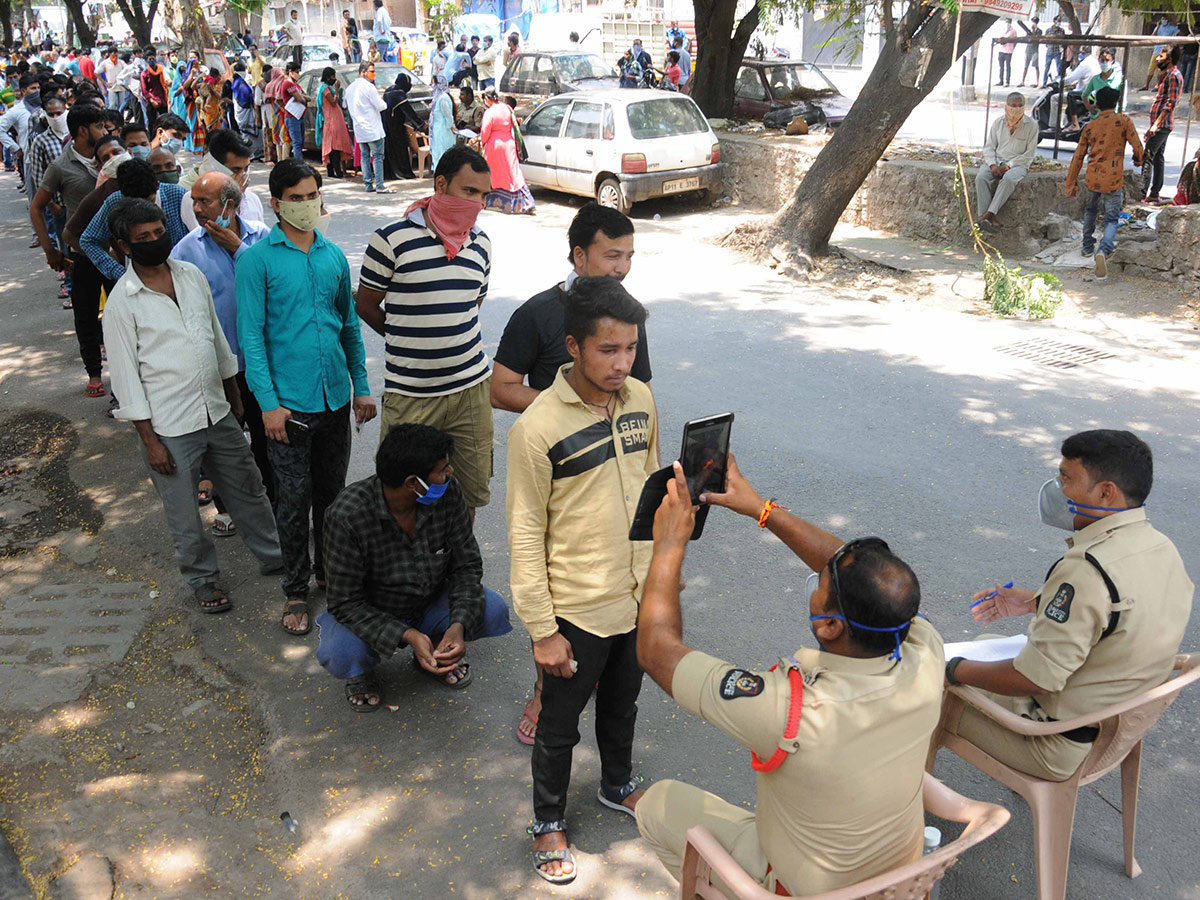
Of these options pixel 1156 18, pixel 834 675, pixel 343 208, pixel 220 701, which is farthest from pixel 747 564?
pixel 1156 18

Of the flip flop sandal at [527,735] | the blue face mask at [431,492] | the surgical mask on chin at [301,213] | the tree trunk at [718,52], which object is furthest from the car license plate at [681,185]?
the flip flop sandal at [527,735]

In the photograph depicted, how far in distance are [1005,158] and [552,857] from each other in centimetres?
1097

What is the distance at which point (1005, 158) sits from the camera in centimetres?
1192

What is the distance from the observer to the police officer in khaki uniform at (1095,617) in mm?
2752

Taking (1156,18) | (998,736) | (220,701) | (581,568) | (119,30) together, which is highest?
(119,30)

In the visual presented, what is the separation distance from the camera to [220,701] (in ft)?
13.7

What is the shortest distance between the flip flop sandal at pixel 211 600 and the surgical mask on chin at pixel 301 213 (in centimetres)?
176

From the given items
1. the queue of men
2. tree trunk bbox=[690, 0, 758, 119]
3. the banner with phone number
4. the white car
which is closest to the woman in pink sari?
the white car

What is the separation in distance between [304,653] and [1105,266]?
9.04 metres

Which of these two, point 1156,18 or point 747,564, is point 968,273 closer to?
point 747,564

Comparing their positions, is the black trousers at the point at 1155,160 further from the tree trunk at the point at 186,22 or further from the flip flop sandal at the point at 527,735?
the tree trunk at the point at 186,22

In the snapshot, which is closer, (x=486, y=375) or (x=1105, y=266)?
(x=486, y=375)

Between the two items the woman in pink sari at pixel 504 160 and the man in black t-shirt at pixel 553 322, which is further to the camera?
the woman in pink sari at pixel 504 160

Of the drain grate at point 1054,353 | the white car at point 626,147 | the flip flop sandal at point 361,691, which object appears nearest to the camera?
the flip flop sandal at point 361,691
